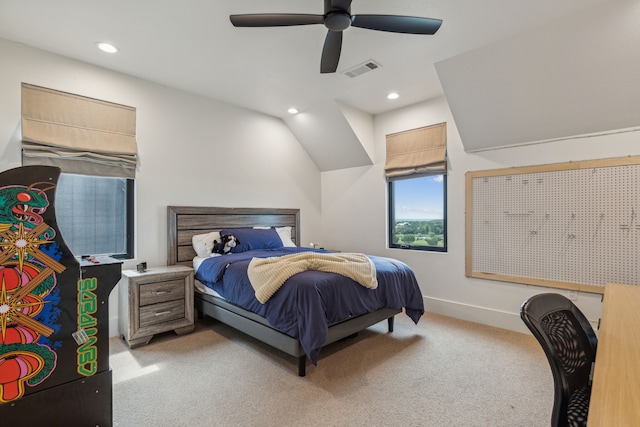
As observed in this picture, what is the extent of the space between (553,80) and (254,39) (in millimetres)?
2652

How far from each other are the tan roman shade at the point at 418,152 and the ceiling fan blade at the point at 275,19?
98.0 inches

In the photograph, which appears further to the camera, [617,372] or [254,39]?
[254,39]

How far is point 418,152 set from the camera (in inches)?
163

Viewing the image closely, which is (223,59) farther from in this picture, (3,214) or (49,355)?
(49,355)

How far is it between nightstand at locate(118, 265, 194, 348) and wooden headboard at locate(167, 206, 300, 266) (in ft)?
1.36

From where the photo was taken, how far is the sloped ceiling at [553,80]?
7.72 feet

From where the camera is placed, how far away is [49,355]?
5.10 feet

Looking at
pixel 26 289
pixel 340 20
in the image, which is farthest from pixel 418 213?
pixel 26 289

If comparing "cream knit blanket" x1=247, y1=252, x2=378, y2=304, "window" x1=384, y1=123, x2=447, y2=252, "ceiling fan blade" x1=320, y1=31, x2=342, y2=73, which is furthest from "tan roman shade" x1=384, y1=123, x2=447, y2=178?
"ceiling fan blade" x1=320, y1=31, x2=342, y2=73

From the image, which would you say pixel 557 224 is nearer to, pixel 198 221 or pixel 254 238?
pixel 254 238

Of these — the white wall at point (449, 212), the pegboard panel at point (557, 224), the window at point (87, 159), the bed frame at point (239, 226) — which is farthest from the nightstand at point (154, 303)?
the pegboard panel at point (557, 224)

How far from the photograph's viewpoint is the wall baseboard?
10.9 ft

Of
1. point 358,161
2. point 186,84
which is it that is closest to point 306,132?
point 358,161

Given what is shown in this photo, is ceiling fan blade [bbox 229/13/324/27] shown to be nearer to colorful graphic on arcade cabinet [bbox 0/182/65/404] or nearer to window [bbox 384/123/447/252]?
colorful graphic on arcade cabinet [bbox 0/182/65/404]
